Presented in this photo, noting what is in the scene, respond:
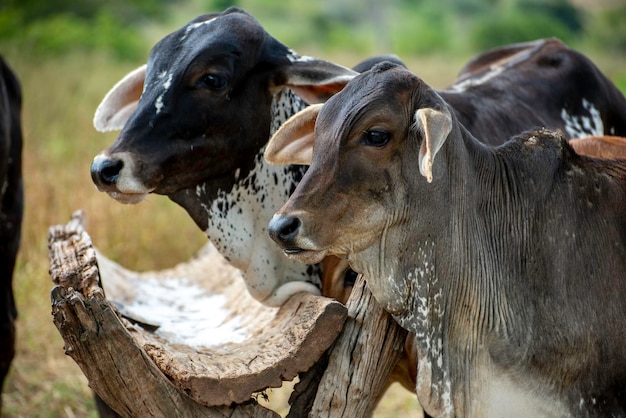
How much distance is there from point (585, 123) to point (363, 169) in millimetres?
1991

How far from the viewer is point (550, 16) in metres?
23.1

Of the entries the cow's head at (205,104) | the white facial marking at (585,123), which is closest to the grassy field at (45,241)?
the cow's head at (205,104)

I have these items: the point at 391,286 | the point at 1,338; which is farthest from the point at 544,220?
the point at 1,338

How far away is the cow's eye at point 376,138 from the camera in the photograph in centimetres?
282

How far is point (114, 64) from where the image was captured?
15.1 m

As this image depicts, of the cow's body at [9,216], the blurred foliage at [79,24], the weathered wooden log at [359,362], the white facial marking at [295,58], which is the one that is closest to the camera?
the weathered wooden log at [359,362]

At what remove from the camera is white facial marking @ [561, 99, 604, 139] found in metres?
4.35

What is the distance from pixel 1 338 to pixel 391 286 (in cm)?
304

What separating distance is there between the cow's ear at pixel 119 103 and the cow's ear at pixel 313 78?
2.20 ft

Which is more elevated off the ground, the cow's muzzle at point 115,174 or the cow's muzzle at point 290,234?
the cow's muzzle at point 115,174

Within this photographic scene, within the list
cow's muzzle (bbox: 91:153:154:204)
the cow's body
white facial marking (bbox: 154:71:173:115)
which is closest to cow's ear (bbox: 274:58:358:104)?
white facial marking (bbox: 154:71:173:115)

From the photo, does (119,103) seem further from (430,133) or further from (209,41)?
(430,133)

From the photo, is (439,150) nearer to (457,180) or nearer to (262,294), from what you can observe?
(457,180)

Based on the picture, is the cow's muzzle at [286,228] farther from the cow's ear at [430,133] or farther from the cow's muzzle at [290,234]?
the cow's ear at [430,133]
